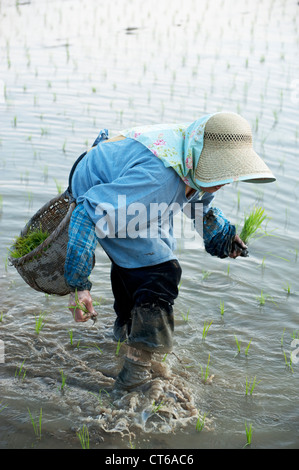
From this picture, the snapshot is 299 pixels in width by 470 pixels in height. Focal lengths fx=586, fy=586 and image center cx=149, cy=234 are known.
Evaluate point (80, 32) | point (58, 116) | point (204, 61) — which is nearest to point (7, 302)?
point (58, 116)

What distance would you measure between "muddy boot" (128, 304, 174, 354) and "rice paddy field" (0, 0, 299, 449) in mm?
279

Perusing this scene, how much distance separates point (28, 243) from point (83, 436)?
3.24 feet

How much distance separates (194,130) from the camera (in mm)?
2244

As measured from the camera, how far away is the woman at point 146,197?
2.19 metres

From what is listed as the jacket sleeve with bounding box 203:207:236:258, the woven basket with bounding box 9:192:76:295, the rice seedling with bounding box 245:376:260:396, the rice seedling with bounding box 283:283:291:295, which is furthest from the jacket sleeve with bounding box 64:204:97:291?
the rice seedling with bounding box 283:283:291:295

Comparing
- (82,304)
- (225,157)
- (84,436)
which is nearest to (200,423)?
(84,436)

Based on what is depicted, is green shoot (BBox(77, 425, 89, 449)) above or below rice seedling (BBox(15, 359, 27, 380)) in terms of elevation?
above

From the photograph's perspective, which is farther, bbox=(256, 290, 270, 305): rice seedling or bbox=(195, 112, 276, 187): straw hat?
bbox=(256, 290, 270, 305): rice seedling

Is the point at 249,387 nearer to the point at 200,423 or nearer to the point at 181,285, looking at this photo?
the point at 200,423

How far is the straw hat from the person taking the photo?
7.11 ft

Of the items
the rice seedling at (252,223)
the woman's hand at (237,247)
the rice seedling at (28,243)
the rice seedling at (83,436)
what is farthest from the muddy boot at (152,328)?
the rice seedling at (252,223)

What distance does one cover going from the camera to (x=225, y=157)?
2.18 metres

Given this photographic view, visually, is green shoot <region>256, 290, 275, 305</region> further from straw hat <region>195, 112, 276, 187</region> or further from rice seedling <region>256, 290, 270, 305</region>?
straw hat <region>195, 112, 276, 187</region>
